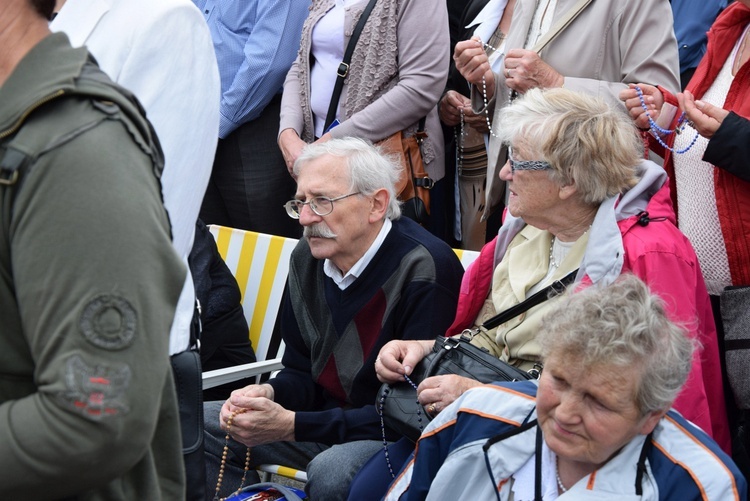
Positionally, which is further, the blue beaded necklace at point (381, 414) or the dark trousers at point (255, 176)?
the dark trousers at point (255, 176)

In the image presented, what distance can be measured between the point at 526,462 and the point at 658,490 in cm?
31

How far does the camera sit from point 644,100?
10.6 ft

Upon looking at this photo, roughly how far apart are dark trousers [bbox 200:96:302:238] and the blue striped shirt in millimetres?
71

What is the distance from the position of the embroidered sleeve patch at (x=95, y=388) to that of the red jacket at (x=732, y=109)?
2353 mm

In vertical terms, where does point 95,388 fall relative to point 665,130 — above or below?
above

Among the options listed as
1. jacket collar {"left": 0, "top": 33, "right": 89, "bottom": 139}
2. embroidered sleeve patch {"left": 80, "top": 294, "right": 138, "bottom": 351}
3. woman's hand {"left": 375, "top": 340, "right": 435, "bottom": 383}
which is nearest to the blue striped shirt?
woman's hand {"left": 375, "top": 340, "right": 435, "bottom": 383}

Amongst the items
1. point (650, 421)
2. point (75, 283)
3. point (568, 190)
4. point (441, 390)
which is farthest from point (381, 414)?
point (75, 283)

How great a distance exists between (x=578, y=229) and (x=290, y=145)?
5.49 feet

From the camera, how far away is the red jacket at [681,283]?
267cm

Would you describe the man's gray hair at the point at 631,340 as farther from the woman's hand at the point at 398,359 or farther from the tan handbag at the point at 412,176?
the tan handbag at the point at 412,176

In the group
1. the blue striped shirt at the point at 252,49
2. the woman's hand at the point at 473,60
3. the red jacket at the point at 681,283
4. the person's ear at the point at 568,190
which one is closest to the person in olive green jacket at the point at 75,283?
the red jacket at the point at 681,283

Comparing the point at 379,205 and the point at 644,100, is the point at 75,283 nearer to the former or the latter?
the point at 379,205

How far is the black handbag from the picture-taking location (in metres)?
2.78

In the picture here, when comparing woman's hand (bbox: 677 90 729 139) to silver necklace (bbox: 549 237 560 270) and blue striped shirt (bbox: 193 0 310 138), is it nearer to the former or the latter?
silver necklace (bbox: 549 237 560 270)
